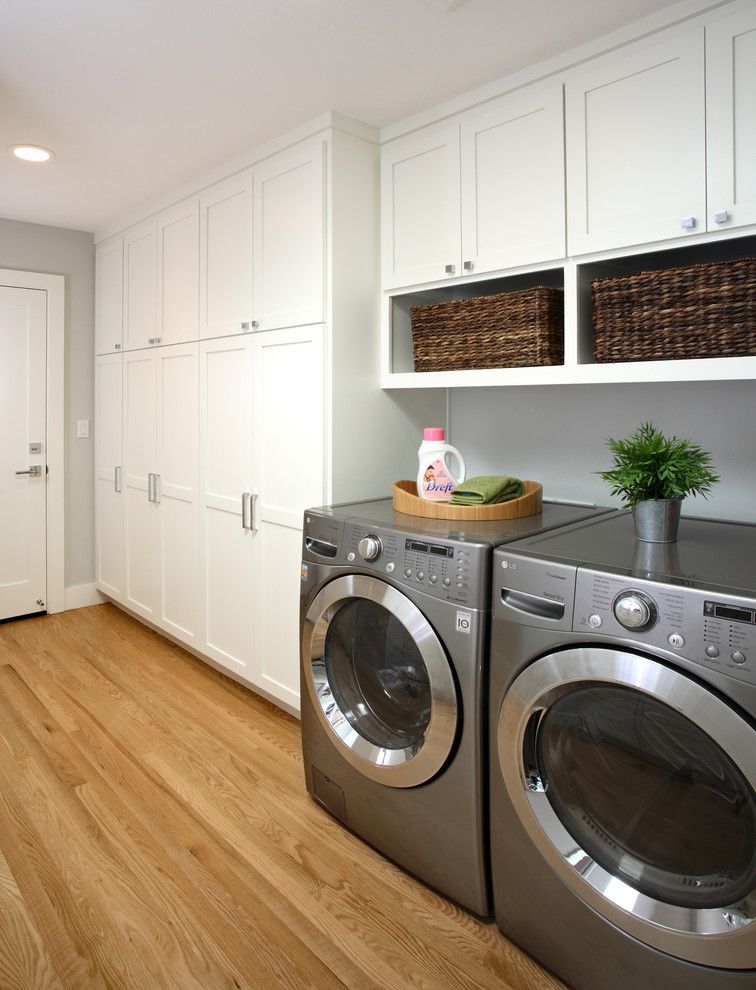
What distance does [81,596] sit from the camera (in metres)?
4.21

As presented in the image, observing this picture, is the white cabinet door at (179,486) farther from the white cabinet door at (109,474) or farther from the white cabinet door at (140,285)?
the white cabinet door at (109,474)

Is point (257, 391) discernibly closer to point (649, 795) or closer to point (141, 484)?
point (141, 484)

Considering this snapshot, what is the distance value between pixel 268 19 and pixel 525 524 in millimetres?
1548

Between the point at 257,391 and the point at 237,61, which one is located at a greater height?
the point at 237,61

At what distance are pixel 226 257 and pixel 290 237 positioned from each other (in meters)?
0.47

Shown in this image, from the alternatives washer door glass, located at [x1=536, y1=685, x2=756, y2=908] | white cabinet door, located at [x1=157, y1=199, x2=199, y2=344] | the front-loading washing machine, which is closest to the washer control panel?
the front-loading washing machine

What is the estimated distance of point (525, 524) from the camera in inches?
75.3

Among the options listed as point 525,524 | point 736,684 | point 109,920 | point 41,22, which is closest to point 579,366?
point 525,524

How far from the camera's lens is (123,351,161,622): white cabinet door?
11.5 ft

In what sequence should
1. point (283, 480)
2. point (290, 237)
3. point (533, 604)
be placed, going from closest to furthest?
point (533, 604), point (290, 237), point (283, 480)

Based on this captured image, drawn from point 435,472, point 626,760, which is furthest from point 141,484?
point 626,760

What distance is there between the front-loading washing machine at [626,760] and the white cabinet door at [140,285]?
2.62 m

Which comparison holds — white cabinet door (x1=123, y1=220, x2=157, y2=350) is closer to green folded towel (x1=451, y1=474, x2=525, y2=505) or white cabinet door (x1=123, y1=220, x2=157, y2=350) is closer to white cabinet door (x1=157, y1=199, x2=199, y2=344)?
white cabinet door (x1=157, y1=199, x2=199, y2=344)

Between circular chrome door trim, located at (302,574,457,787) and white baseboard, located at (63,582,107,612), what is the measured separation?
8.71ft
